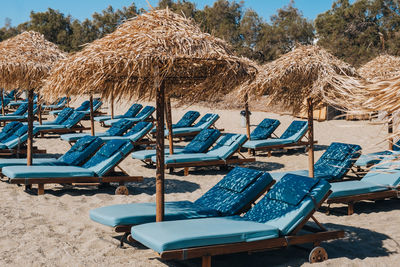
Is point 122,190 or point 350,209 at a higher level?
point 122,190

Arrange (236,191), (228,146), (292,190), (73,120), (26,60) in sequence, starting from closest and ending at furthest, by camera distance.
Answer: (292,190) < (236,191) < (26,60) < (228,146) < (73,120)

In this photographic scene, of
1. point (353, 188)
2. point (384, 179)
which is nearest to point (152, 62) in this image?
point (353, 188)

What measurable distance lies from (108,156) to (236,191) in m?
2.59

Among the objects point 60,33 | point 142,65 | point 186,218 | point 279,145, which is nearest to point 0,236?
point 186,218

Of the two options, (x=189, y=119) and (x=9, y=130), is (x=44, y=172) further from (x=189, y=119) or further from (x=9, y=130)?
(x=189, y=119)

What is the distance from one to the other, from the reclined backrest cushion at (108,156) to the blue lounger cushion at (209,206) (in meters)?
1.90

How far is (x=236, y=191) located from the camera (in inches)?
209

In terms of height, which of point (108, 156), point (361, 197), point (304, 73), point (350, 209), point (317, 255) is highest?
point (304, 73)

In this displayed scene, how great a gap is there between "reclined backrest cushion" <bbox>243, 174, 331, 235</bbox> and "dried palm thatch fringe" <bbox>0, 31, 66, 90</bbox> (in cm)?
415

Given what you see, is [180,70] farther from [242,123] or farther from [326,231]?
[242,123]

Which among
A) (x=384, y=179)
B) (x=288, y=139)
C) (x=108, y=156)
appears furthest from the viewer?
(x=288, y=139)

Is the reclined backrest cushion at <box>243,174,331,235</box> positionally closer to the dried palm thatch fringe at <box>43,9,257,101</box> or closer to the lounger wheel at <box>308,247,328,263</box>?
the lounger wheel at <box>308,247,328,263</box>

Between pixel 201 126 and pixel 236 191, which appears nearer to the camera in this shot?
pixel 236 191

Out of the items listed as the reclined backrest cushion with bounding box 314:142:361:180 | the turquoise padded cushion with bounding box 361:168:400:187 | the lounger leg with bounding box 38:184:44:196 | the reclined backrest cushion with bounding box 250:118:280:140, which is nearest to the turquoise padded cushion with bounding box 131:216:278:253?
the lounger leg with bounding box 38:184:44:196
